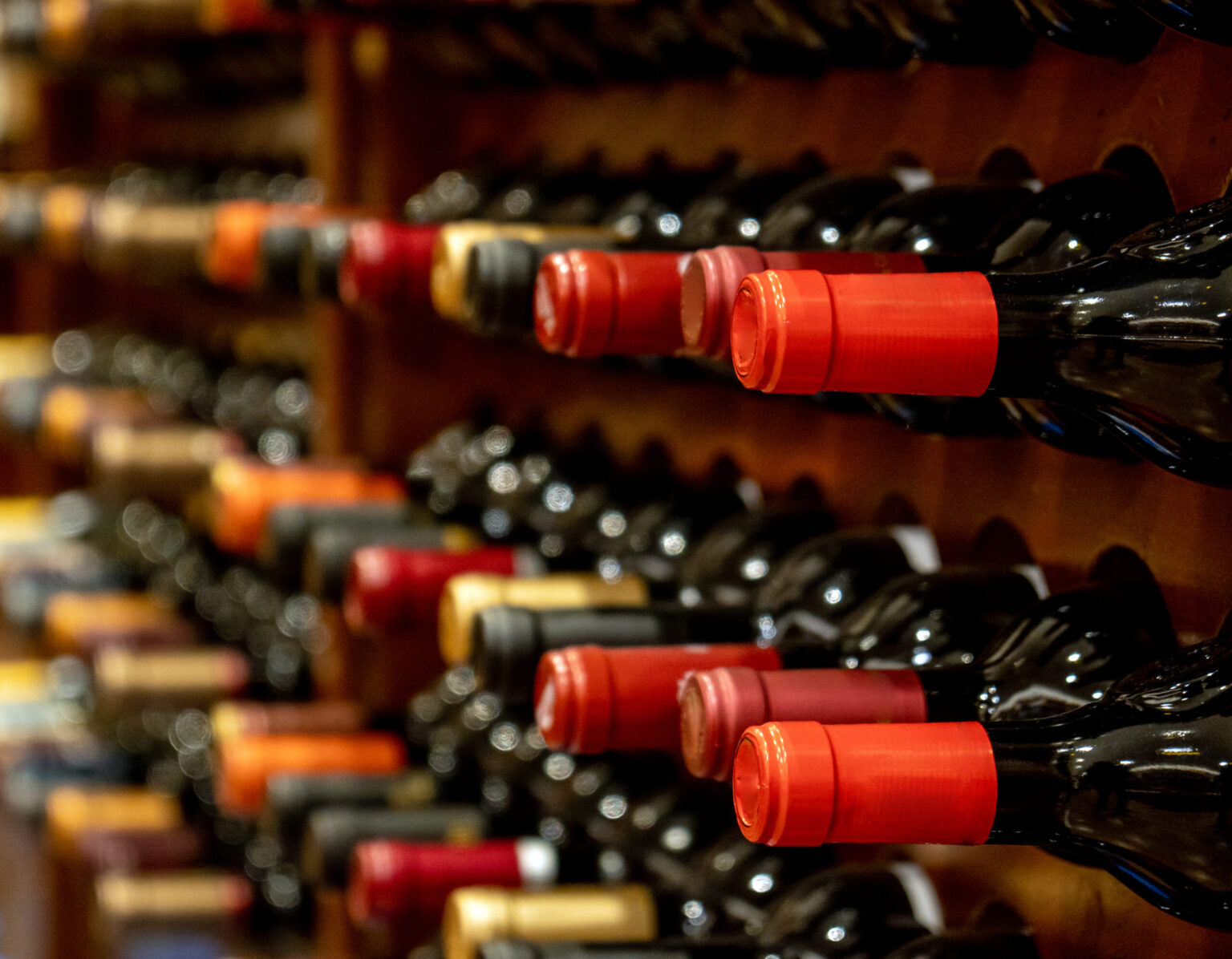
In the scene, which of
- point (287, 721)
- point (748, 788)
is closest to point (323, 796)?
point (287, 721)

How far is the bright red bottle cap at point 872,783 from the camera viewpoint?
0.35m

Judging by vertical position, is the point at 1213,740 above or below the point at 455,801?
above

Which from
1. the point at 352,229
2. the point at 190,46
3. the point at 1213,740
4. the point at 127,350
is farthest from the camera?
the point at 127,350

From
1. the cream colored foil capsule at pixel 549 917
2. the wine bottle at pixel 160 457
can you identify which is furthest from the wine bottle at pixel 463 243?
the wine bottle at pixel 160 457

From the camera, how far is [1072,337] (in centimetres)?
38

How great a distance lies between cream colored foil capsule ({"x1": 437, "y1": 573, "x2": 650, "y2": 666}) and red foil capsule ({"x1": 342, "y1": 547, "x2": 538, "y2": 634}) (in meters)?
0.08

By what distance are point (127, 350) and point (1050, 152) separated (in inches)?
43.4

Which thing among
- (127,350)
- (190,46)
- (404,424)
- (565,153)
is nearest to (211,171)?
(190,46)

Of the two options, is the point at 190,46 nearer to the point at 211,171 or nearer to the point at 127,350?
the point at 211,171

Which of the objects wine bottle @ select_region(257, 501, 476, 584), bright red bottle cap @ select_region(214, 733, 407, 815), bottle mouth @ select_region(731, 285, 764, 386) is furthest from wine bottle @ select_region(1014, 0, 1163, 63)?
bright red bottle cap @ select_region(214, 733, 407, 815)

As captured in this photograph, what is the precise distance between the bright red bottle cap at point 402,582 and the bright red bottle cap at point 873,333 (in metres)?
0.36

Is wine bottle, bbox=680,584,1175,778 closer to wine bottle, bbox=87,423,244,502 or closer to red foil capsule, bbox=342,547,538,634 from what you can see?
red foil capsule, bbox=342,547,538,634

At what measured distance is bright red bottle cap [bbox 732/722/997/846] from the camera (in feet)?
1.15

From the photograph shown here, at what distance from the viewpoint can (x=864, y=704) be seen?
1.35 feet
